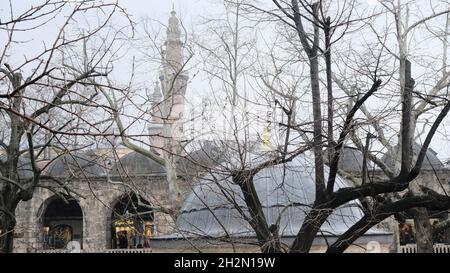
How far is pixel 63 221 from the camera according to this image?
3019 cm

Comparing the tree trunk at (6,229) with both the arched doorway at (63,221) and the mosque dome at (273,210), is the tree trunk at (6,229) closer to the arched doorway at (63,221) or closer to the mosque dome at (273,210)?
the mosque dome at (273,210)

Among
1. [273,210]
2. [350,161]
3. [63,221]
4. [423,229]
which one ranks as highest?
[350,161]

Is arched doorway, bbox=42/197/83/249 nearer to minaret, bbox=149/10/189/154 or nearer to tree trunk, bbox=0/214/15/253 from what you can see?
minaret, bbox=149/10/189/154

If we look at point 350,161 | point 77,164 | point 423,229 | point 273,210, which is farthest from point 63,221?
point 77,164

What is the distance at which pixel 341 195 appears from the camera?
21.2ft

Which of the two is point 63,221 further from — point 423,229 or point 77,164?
point 77,164

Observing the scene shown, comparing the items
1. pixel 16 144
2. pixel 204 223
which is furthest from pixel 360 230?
pixel 16 144

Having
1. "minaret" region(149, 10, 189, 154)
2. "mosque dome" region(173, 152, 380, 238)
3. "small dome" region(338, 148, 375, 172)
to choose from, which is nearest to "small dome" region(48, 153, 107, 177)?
"minaret" region(149, 10, 189, 154)

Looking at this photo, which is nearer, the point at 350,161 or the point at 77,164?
the point at 77,164

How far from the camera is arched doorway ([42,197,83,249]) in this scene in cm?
2906

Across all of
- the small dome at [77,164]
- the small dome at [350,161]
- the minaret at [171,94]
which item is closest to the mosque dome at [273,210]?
the small dome at [350,161]

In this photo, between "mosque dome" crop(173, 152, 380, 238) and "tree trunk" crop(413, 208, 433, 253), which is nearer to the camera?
"mosque dome" crop(173, 152, 380, 238)

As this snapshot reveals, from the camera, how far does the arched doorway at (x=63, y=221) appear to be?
1144 inches
